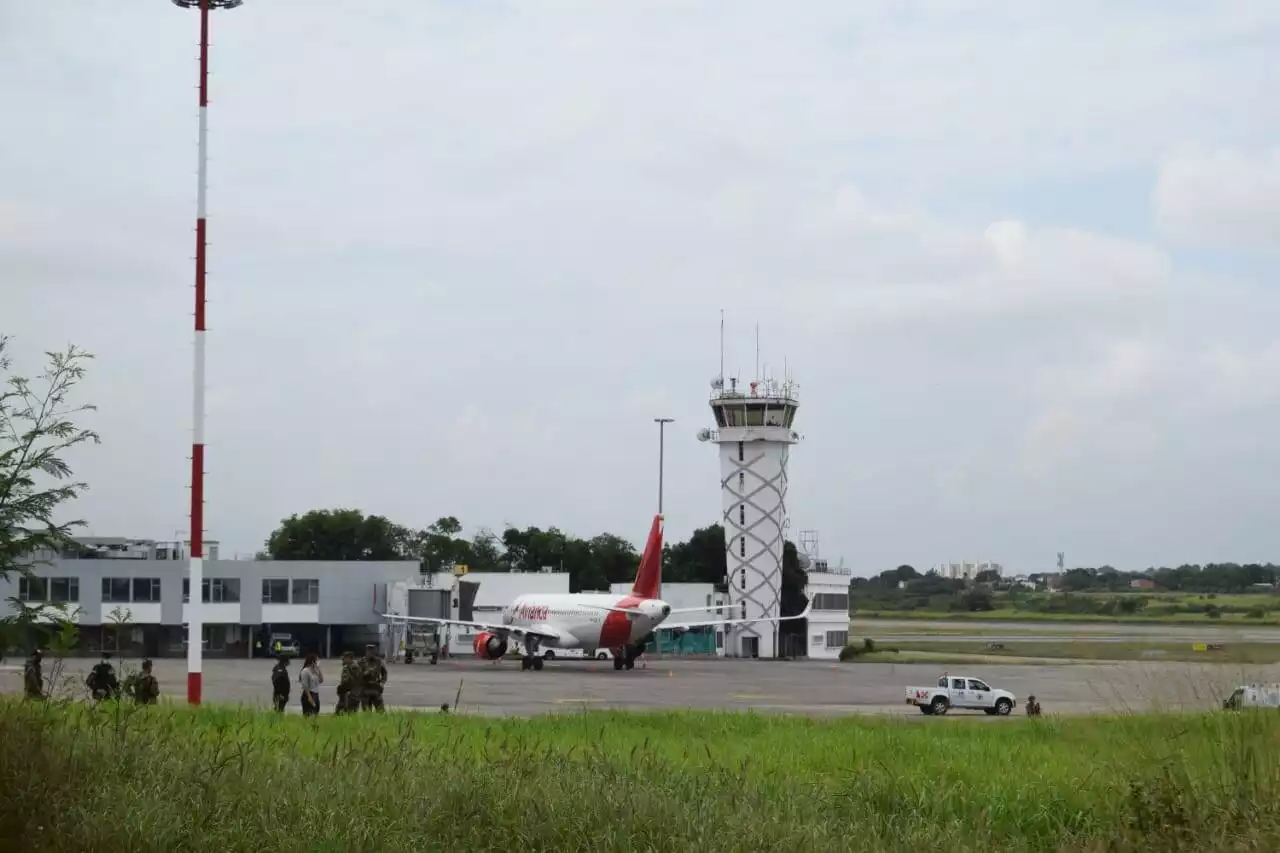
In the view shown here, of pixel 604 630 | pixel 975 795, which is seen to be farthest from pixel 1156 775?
pixel 604 630

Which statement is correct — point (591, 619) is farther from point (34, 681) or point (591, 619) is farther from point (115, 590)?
point (34, 681)

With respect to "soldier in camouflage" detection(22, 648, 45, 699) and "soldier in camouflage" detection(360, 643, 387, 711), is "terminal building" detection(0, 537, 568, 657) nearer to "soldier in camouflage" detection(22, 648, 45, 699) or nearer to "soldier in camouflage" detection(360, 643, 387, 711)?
"soldier in camouflage" detection(360, 643, 387, 711)

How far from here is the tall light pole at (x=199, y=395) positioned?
2666 cm

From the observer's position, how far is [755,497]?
94750mm

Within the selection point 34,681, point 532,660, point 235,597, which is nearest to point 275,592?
point 235,597

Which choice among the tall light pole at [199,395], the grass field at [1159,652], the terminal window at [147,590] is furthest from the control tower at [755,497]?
the grass field at [1159,652]

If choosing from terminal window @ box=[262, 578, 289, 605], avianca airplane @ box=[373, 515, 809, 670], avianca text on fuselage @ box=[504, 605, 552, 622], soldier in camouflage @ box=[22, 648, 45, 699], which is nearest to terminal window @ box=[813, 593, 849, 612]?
avianca airplane @ box=[373, 515, 809, 670]

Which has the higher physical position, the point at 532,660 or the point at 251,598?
the point at 251,598

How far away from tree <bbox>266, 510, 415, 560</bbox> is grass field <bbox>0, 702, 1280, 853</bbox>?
111 m

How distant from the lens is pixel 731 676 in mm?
59438

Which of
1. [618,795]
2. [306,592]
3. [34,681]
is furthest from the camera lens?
[306,592]

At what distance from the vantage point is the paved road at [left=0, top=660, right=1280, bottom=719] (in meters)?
36.6

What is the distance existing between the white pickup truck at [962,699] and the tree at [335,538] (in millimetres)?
86409

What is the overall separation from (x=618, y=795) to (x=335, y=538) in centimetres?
11558
